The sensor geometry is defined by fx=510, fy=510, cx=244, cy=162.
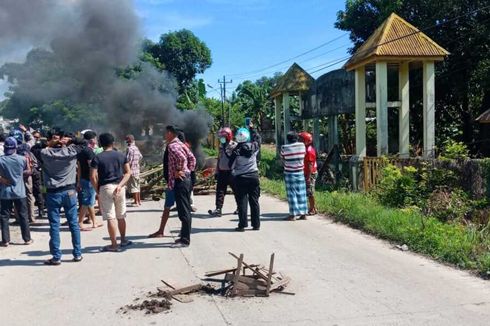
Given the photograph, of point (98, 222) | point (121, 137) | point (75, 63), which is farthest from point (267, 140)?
point (98, 222)

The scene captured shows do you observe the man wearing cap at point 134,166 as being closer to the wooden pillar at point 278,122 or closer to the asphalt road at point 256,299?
the asphalt road at point 256,299

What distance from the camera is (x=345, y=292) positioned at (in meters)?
4.91

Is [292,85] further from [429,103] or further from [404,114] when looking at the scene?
[429,103]

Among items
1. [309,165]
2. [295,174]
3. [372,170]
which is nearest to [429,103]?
[372,170]

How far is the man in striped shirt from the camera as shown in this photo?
29.2 ft

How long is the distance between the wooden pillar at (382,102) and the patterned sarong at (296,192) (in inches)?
184

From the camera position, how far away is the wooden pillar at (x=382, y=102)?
12.6 metres

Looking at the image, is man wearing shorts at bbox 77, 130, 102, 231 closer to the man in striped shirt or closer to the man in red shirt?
the man in striped shirt

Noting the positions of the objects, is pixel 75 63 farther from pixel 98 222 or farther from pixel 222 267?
pixel 222 267

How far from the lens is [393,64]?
13.9m

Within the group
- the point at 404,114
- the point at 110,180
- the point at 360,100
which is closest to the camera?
the point at 110,180

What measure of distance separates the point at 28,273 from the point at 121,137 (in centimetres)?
1647

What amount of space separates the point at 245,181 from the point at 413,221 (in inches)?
104

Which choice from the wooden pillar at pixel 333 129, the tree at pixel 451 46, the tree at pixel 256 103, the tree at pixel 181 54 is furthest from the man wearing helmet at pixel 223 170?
the tree at pixel 256 103
